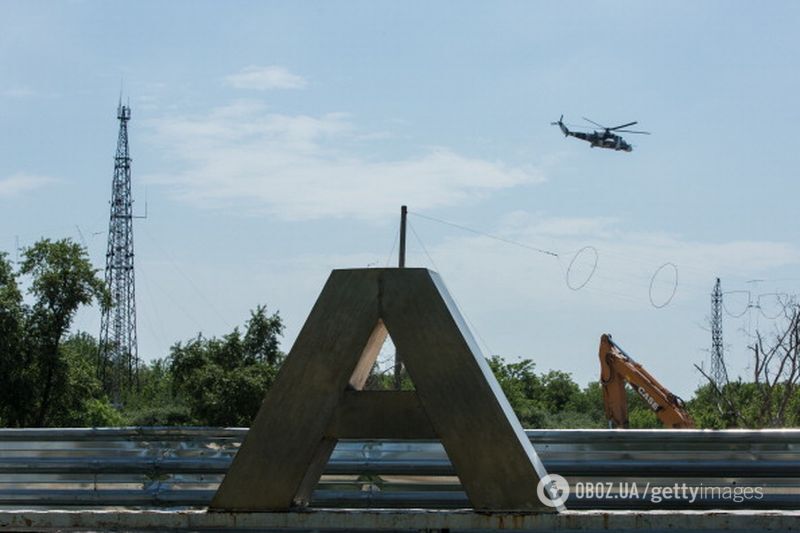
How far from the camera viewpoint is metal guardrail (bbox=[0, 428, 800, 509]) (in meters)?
8.17

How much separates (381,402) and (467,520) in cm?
85

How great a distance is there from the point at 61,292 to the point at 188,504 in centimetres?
3782

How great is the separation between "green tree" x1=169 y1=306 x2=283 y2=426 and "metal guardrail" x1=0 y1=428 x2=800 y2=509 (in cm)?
3772

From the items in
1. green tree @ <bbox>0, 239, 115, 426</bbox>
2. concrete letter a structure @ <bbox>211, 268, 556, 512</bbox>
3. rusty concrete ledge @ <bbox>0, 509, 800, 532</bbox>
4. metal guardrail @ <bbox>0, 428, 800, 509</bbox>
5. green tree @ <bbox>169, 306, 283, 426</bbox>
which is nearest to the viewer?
rusty concrete ledge @ <bbox>0, 509, 800, 532</bbox>

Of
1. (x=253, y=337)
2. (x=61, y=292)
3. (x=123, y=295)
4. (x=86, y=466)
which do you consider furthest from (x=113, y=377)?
(x=86, y=466)

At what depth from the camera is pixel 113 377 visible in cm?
6738

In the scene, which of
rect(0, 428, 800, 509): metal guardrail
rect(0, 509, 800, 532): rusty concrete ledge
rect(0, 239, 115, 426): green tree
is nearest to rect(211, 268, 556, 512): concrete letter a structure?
rect(0, 509, 800, 532): rusty concrete ledge

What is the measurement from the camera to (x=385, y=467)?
27.8ft

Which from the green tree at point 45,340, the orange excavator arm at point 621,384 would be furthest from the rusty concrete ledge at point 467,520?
the green tree at point 45,340

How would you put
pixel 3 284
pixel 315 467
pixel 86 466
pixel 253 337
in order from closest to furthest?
pixel 315 467 < pixel 86 466 < pixel 3 284 < pixel 253 337

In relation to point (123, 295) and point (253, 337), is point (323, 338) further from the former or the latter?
point (123, 295)

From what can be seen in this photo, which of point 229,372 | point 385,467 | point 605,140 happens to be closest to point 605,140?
point 605,140

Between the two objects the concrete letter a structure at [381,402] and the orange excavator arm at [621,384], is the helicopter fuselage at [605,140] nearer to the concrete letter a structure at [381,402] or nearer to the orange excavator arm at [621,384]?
the orange excavator arm at [621,384]

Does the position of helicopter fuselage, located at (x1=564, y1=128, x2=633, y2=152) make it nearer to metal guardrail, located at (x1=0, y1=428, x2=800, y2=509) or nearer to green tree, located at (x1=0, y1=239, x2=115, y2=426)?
green tree, located at (x1=0, y1=239, x2=115, y2=426)
